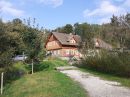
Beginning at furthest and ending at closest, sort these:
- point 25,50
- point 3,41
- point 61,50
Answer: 1. point 61,50
2. point 25,50
3. point 3,41

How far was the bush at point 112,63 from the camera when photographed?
25781 millimetres

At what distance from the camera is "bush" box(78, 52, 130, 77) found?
25781 millimetres

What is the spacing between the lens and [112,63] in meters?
27.6

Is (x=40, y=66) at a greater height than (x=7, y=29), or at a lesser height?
lesser

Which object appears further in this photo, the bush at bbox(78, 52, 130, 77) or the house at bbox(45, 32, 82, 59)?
the house at bbox(45, 32, 82, 59)

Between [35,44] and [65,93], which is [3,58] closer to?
[65,93]

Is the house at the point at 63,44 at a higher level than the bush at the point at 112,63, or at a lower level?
higher

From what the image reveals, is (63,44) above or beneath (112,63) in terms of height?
above

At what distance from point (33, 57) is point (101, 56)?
24.7 ft

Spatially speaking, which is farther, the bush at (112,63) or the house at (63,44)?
the house at (63,44)

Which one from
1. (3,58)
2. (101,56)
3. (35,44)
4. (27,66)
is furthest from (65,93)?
(27,66)

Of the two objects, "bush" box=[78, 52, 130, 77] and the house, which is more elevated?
the house

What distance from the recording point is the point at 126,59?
84.7 ft

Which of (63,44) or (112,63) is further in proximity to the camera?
(63,44)
